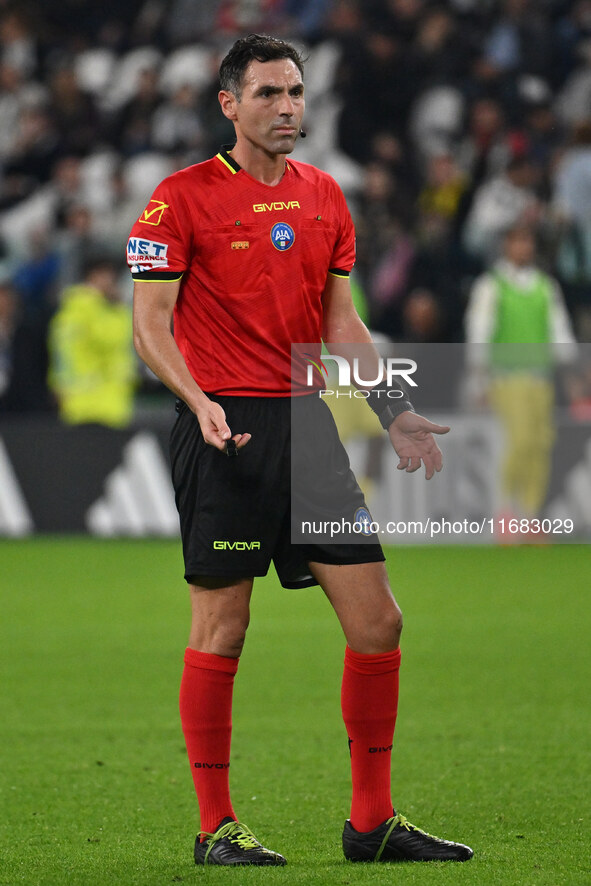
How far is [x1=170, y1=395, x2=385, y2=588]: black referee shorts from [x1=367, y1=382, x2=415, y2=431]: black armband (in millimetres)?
162

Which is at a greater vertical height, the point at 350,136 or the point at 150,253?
the point at 350,136

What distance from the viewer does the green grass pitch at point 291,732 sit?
12.4 ft

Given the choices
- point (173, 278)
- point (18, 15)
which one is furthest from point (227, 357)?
point (18, 15)

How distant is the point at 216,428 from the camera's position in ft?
11.6

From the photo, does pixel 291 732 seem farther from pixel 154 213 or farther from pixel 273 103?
pixel 273 103

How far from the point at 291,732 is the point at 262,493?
186cm

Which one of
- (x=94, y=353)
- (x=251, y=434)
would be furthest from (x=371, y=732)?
(x=94, y=353)

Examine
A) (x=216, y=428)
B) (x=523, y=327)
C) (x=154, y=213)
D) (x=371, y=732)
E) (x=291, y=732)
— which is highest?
(x=154, y=213)

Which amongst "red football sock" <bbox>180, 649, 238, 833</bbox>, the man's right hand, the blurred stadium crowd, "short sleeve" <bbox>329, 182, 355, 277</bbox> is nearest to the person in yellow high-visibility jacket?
the blurred stadium crowd

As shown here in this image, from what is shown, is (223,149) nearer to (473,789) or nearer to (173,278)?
(173,278)

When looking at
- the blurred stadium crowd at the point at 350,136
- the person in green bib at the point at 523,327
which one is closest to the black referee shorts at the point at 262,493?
the person in green bib at the point at 523,327

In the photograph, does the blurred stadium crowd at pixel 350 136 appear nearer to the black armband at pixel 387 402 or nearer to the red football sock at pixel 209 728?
the black armband at pixel 387 402

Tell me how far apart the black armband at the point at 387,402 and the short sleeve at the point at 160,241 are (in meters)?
0.63

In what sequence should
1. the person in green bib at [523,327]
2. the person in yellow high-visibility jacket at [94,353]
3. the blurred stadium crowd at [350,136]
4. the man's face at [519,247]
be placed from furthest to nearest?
the blurred stadium crowd at [350,136]
the person in yellow high-visibility jacket at [94,353]
the man's face at [519,247]
the person in green bib at [523,327]
